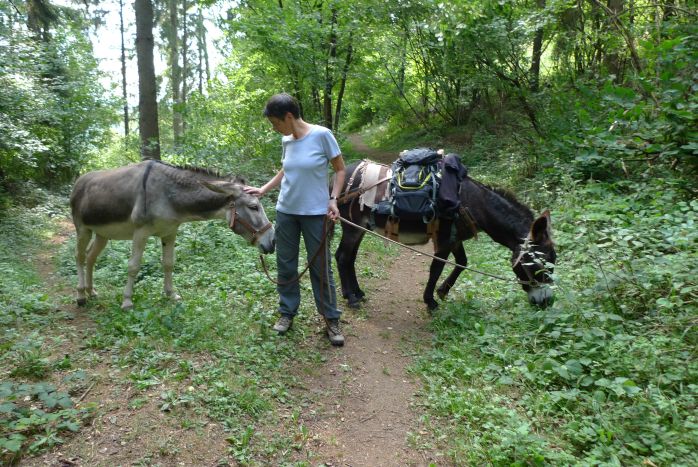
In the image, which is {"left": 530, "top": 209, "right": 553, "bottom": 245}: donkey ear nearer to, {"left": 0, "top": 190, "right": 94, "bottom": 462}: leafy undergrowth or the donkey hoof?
the donkey hoof

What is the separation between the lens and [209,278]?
596 centimetres

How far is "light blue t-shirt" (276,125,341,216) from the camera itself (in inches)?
164

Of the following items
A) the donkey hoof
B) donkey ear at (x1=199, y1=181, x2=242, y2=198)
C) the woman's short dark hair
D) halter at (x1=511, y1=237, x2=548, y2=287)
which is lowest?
the donkey hoof

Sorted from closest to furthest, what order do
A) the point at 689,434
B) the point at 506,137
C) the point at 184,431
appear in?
the point at 689,434 < the point at 184,431 < the point at 506,137

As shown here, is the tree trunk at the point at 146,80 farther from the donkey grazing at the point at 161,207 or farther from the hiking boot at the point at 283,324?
the hiking boot at the point at 283,324

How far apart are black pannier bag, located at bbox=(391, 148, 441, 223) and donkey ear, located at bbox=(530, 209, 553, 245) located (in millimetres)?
1099

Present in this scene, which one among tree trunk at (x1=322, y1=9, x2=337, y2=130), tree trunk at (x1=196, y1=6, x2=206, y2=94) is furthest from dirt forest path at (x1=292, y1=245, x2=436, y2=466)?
tree trunk at (x1=196, y1=6, x2=206, y2=94)

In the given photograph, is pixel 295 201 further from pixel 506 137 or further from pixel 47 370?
pixel 506 137

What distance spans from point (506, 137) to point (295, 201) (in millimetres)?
12122

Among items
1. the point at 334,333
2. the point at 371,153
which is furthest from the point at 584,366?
the point at 371,153

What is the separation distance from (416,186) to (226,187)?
2.21 metres

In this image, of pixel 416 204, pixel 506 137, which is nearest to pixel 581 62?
pixel 506 137

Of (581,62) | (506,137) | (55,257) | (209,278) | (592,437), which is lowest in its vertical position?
(55,257)

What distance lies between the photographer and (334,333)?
4.72 m
